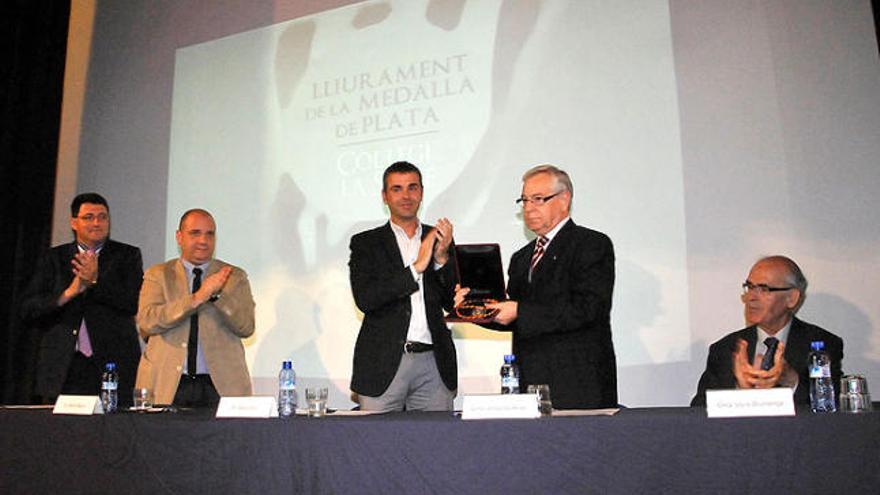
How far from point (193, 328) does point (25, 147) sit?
274cm

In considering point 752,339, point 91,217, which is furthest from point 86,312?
point 752,339

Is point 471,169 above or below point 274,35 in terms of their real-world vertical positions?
below

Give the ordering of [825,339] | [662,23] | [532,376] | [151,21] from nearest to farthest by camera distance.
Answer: [532,376], [825,339], [662,23], [151,21]

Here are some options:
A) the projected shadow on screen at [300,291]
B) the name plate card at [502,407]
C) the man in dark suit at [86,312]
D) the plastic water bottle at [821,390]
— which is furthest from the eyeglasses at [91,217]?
the plastic water bottle at [821,390]

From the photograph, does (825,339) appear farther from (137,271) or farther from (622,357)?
(137,271)

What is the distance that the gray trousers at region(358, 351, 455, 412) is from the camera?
3.06m

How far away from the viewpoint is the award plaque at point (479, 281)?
260 cm

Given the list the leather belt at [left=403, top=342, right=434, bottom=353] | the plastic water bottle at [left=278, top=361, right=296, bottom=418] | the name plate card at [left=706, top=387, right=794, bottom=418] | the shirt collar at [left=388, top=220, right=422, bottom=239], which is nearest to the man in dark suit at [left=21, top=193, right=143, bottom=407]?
the shirt collar at [left=388, top=220, right=422, bottom=239]

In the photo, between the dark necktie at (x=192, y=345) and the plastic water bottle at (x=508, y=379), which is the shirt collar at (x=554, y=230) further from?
the dark necktie at (x=192, y=345)

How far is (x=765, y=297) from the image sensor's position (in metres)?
3.01

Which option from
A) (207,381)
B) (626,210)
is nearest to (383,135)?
(626,210)

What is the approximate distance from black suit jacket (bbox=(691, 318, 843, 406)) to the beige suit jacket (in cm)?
175

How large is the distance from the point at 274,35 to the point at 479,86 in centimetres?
139

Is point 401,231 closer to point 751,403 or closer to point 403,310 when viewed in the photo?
point 403,310
